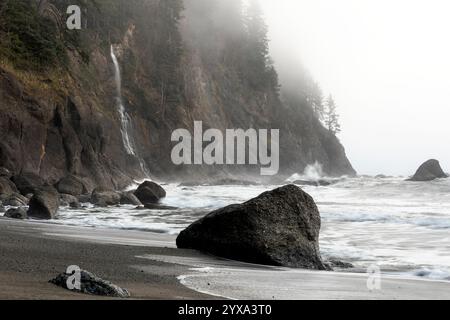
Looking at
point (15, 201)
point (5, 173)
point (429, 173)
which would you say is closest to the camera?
point (15, 201)

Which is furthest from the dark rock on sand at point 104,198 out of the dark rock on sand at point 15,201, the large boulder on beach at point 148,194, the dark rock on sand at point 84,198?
the dark rock on sand at point 15,201

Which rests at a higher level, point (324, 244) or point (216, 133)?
point (216, 133)

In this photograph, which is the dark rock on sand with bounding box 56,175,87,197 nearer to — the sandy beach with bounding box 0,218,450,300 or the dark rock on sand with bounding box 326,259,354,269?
the sandy beach with bounding box 0,218,450,300

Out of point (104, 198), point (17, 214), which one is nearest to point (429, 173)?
point (104, 198)

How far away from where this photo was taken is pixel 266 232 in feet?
34.0

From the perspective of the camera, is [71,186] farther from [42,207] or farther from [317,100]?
[317,100]

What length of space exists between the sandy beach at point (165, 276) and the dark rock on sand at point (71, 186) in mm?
14792

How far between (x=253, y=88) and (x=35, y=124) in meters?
43.1

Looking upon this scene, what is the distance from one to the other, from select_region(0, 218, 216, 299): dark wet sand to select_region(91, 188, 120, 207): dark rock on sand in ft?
34.3

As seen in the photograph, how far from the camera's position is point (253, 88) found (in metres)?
68.4

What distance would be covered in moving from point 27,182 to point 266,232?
1526cm

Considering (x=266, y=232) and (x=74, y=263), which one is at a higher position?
(x=266, y=232)
